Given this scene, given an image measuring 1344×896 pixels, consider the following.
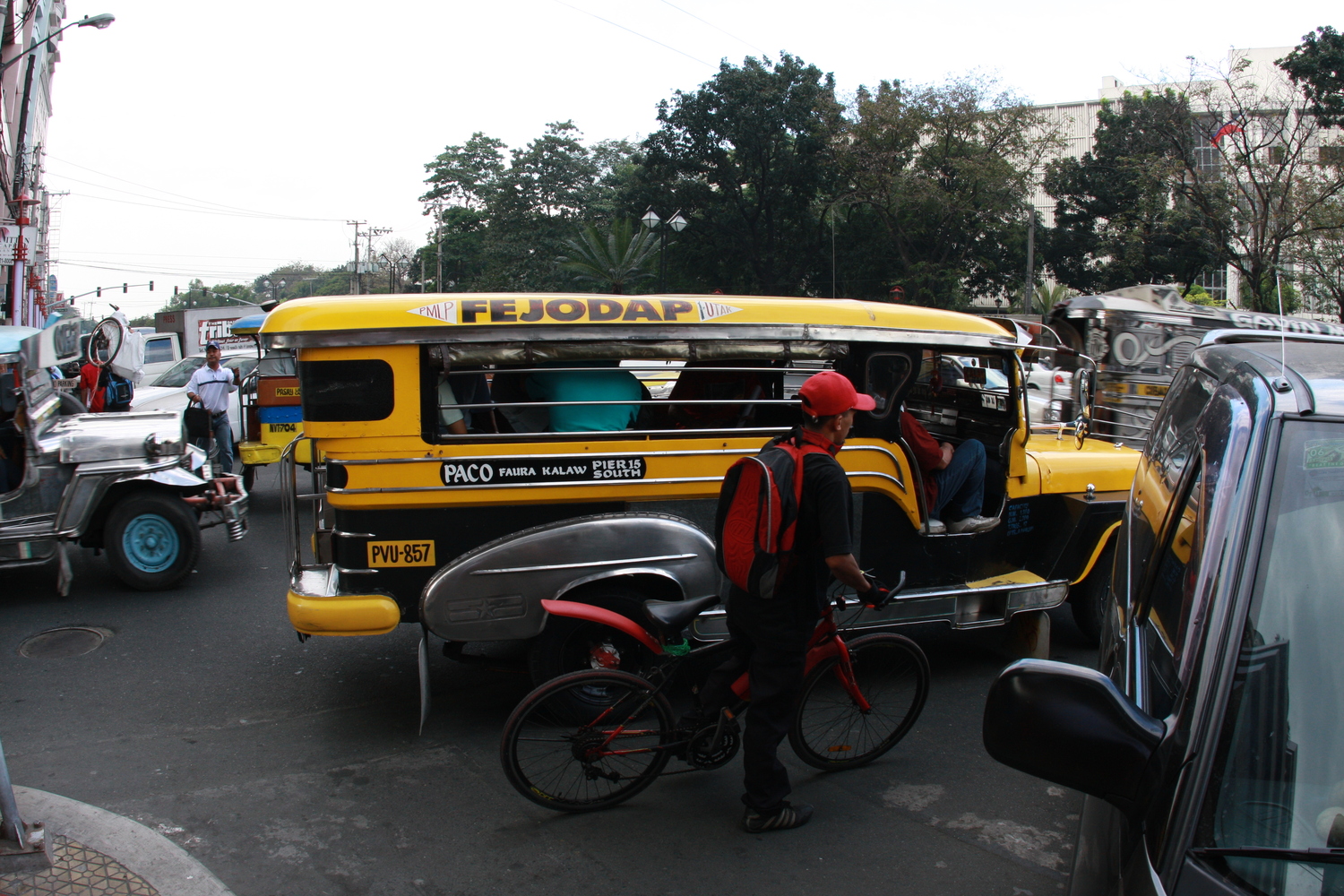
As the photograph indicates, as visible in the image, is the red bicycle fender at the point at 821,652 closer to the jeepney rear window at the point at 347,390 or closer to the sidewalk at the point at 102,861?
the jeepney rear window at the point at 347,390

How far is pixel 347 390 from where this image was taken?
176 inches

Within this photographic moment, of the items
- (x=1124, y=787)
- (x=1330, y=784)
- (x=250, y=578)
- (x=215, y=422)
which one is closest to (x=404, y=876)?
(x=1124, y=787)

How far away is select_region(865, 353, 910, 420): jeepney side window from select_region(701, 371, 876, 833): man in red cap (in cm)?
130

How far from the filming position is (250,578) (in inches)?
311

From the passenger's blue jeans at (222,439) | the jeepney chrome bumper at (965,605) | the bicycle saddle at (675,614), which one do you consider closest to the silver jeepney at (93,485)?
the passenger's blue jeans at (222,439)

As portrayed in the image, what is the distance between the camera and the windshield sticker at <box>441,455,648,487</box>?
464 centimetres

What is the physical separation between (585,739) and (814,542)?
1.28 m

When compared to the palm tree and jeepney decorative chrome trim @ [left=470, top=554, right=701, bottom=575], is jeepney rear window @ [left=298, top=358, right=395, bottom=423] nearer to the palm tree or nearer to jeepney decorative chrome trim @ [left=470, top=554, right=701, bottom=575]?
jeepney decorative chrome trim @ [left=470, top=554, right=701, bottom=575]

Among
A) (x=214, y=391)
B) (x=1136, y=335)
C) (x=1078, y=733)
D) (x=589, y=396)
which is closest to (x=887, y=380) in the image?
(x=589, y=396)

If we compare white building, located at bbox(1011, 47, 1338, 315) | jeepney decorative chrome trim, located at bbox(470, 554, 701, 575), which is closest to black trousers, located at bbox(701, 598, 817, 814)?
jeepney decorative chrome trim, located at bbox(470, 554, 701, 575)

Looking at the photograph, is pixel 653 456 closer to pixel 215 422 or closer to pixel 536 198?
pixel 215 422

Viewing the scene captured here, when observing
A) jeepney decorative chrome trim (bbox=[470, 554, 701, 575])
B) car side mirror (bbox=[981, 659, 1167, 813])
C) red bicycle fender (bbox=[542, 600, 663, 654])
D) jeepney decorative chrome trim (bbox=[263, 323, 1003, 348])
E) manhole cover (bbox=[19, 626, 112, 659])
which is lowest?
manhole cover (bbox=[19, 626, 112, 659])

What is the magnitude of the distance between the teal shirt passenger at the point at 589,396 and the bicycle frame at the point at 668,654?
95cm

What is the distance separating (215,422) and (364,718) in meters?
8.41
